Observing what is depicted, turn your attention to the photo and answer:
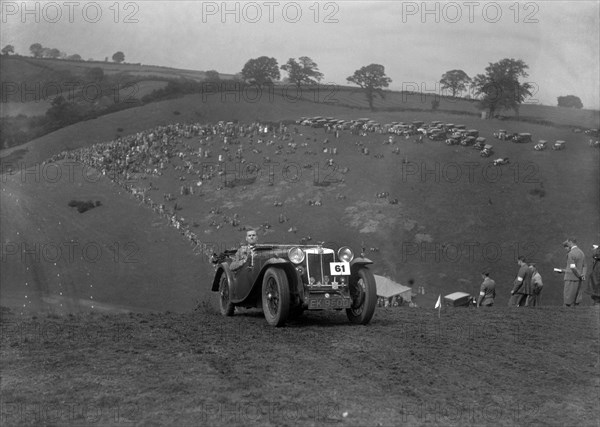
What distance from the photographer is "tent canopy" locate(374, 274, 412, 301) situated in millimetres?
24581

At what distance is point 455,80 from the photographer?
3081cm

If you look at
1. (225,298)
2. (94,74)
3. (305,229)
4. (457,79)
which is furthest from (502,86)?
(225,298)

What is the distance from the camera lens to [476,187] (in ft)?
96.0

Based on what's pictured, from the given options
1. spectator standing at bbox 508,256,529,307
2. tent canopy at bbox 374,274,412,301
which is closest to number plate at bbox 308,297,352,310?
spectator standing at bbox 508,256,529,307

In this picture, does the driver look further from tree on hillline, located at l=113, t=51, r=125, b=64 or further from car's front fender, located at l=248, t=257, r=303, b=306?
tree on hillline, located at l=113, t=51, r=125, b=64

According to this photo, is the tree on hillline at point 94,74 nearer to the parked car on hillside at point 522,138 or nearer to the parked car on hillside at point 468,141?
the parked car on hillside at point 468,141

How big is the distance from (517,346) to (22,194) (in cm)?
2195

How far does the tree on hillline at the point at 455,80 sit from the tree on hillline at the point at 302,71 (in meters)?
5.18

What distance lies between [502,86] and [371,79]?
18.3 ft

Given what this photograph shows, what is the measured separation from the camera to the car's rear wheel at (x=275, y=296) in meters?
12.1

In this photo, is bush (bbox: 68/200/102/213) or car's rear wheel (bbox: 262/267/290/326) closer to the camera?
car's rear wheel (bbox: 262/267/290/326)

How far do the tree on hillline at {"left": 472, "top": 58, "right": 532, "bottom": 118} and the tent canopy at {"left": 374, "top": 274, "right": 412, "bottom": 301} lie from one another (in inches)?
410

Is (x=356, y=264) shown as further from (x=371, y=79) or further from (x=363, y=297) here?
(x=371, y=79)

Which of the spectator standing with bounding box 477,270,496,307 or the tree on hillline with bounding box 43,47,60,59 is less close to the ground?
the tree on hillline with bounding box 43,47,60,59
